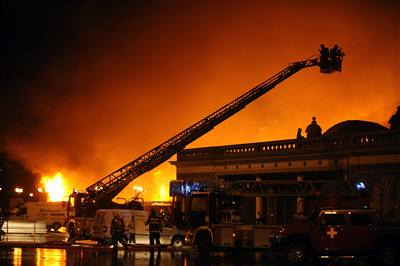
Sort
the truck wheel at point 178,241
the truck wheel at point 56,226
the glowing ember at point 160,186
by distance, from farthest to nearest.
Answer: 1. the glowing ember at point 160,186
2. the truck wheel at point 56,226
3. the truck wheel at point 178,241

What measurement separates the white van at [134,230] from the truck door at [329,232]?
8501 millimetres

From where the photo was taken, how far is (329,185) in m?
27.0

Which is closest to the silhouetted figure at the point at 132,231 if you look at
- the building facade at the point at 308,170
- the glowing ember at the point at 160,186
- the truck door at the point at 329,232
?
the building facade at the point at 308,170

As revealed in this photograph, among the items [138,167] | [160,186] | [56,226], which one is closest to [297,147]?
[138,167]

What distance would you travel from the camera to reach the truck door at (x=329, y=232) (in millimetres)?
20359

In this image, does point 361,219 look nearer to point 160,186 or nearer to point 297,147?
point 297,147

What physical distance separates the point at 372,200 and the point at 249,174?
8771mm

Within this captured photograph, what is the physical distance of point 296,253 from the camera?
68.1 feet

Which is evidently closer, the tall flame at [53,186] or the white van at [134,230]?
the white van at [134,230]

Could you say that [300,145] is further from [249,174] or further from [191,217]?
[191,217]

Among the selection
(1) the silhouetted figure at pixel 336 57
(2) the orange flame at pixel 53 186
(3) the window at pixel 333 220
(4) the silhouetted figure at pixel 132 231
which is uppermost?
(1) the silhouetted figure at pixel 336 57

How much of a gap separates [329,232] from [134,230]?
11.5 metres

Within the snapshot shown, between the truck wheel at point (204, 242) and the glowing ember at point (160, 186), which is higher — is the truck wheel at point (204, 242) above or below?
below

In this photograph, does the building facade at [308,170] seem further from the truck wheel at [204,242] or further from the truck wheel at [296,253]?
the truck wheel at [296,253]
